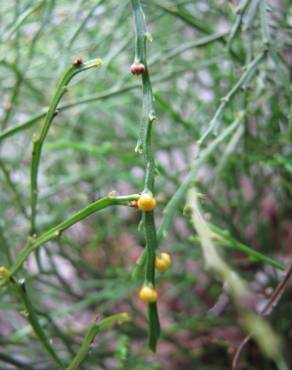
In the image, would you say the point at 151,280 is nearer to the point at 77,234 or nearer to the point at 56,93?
the point at 56,93

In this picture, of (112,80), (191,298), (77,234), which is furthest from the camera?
(77,234)

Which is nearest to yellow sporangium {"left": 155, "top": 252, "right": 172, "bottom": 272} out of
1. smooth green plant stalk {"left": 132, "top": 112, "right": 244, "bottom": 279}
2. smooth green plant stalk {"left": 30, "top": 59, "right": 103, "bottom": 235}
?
smooth green plant stalk {"left": 132, "top": 112, "right": 244, "bottom": 279}

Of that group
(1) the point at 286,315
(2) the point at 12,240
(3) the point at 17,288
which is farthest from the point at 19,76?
(1) the point at 286,315

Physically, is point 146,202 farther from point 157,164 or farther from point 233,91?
point 157,164

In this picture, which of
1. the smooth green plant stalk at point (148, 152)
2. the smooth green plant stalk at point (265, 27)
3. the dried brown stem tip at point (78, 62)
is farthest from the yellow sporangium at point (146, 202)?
the smooth green plant stalk at point (265, 27)

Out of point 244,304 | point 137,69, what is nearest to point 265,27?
point 137,69

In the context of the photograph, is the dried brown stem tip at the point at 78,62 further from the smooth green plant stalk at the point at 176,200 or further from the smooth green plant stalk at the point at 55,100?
the smooth green plant stalk at the point at 176,200
